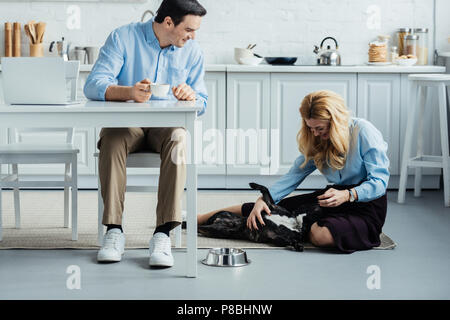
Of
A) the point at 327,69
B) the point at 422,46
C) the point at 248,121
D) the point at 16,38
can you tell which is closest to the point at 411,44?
the point at 422,46

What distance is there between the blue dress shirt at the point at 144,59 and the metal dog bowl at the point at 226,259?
0.69 m

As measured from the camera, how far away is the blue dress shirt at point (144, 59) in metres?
3.32

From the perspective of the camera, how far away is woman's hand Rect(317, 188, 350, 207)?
3209 mm

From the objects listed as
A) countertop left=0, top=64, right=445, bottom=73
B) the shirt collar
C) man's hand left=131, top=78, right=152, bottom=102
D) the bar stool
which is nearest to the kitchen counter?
countertop left=0, top=64, right=445, bottom=73

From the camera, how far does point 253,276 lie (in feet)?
9.39

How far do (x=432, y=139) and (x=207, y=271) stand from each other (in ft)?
8.73

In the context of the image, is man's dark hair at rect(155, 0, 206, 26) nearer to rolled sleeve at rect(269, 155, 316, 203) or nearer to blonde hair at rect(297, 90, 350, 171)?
blonde hair at rect(297, 90, 350, 171)

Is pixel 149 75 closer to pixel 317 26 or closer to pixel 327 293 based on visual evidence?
pixel 327 293

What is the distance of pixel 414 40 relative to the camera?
528cm

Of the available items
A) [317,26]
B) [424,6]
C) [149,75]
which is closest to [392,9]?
[424,6]

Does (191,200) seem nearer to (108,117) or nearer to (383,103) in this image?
(108,117)

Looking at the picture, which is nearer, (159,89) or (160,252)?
(159,89)

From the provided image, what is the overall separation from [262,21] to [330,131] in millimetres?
2440

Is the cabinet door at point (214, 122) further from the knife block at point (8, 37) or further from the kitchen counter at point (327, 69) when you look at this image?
the knife block at point (8, 37)
